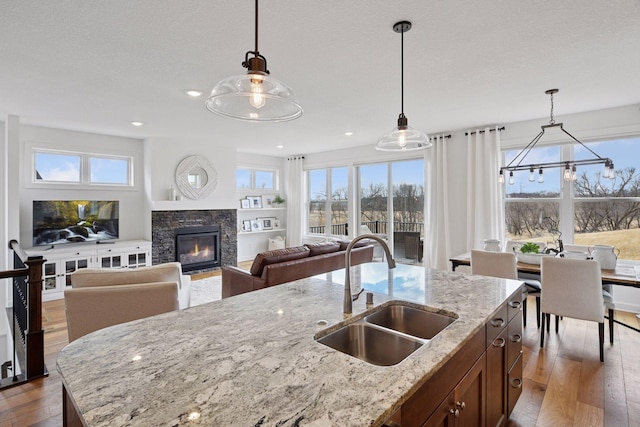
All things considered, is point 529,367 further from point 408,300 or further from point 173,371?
point 173,371

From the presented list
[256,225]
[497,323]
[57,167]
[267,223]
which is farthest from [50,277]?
[497,323]

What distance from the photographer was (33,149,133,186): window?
5.05 meters

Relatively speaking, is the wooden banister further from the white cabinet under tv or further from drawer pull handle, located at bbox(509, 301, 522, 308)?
drawer pull handle, located at bbox(509, 301, 522, 308)

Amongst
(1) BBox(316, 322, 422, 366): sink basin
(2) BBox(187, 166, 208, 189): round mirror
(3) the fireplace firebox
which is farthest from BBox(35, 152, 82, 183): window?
(1) BBox(316, 322, 422, 366): sink basin

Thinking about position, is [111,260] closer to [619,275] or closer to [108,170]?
[108,170]

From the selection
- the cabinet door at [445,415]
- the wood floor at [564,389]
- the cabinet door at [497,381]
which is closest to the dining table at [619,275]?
the wood floor at [564,389]

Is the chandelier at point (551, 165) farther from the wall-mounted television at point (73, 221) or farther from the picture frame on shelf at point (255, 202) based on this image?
the wall-mounted television at point (73, 221)

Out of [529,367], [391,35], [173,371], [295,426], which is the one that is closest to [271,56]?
[391,35]

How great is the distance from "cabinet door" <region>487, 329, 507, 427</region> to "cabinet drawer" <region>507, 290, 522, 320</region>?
0.15m

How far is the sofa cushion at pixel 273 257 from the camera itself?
354 centimetres

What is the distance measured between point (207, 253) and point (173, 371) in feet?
18.9

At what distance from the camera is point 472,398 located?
4.62 ft

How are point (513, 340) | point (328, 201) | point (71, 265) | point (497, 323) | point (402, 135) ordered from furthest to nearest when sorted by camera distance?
point (328, 201)
point (71, 265)
point (402, 135)
point (513, 340)
point (497, 323)

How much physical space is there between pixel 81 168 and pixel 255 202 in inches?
136
